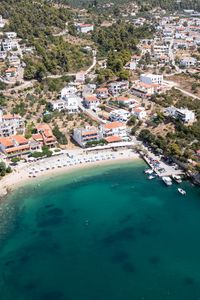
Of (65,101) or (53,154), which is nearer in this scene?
(53,154)

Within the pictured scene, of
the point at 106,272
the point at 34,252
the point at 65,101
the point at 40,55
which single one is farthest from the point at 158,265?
the point at 40,55

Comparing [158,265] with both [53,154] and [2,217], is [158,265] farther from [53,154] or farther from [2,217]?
[53,154]

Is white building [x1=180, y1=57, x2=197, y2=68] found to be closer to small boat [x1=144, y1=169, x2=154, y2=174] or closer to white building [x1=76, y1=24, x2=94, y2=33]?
white building [x1=76, y1=24, x2=94, y2=33]

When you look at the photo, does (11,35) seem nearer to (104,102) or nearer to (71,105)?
(71,105)

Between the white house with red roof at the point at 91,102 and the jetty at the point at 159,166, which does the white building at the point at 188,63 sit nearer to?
the white house with red roof at the point at 91,102

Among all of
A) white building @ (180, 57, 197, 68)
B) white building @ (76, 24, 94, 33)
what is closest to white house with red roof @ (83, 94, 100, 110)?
white building @ (180, 57, 197, 68)

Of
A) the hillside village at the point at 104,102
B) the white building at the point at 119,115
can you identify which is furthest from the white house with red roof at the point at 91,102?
the white building at the point at 119,115
